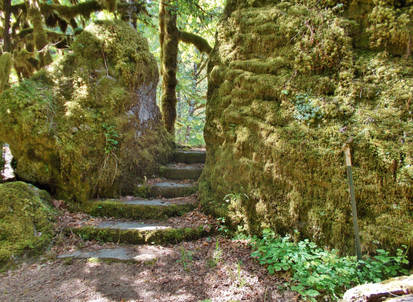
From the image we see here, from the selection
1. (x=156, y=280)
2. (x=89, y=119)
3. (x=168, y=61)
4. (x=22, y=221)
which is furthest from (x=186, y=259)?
(x=168, y=61)

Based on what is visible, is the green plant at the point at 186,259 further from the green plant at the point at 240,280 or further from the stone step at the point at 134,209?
the stone step at the point at 134,209

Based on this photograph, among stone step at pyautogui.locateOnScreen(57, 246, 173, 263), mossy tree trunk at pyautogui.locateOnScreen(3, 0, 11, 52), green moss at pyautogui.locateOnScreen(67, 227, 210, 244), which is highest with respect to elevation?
mossy tree trunk at pyautogui.locateOnScreen(3, 0, 11, 52)

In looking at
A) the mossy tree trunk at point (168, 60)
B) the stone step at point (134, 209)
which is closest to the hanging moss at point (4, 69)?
the stone step at point (134, 209)

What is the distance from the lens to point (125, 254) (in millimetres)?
3420

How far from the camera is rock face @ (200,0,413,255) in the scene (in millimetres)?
2842

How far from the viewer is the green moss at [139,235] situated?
3709mm

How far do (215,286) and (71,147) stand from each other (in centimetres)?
346

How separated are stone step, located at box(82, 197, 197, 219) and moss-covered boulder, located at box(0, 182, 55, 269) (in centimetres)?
67

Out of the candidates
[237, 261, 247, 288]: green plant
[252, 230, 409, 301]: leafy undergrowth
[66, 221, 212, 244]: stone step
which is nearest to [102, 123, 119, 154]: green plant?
[66, 221, 212, 244]: stone step

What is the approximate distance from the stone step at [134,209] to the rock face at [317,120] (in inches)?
22.9

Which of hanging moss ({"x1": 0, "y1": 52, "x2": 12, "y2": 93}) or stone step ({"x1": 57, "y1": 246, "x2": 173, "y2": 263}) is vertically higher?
hanging moss ({"x1": 0, "y1": 52, "x2": 12, "y2": 93})

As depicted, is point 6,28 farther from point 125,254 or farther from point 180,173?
point 125,254

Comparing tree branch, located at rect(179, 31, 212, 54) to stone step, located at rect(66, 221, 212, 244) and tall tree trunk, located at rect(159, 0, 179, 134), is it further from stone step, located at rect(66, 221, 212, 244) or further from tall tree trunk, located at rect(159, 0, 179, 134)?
stone step, located at rect(66, 221, 212, 244)

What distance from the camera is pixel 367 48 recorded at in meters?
3.46
